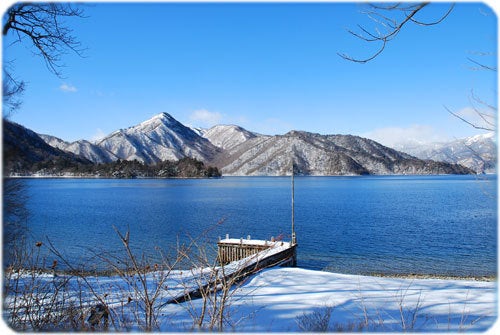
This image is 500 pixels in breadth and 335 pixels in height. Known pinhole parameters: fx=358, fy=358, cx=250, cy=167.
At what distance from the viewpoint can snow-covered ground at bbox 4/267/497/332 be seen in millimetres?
7402

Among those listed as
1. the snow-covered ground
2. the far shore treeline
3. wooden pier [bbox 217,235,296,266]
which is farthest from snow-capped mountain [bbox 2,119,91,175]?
the far shore treeline

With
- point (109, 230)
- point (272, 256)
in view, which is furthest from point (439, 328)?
point (109, 230)

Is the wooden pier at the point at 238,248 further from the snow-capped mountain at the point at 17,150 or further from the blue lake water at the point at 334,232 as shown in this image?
the snow-capped mountain at the point at 17,150

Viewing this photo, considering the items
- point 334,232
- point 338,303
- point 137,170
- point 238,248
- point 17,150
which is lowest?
point 334,232

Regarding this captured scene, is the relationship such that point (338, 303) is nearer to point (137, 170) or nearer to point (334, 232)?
point (334, 232)

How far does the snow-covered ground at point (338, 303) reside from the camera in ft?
24.3

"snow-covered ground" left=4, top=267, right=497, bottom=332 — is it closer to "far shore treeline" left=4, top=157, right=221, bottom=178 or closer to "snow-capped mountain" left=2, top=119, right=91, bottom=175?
"snow-capped mountain" left=2, top=119, right=91, bottom=175

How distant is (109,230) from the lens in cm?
3056

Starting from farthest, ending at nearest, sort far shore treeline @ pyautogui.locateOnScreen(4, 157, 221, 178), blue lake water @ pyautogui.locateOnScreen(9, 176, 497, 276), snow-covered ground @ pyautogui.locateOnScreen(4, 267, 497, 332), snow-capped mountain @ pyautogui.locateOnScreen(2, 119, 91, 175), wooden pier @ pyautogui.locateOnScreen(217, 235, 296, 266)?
far shore treeline @ pyautogui.locateOnScreen(4, 157, 221, 178) < blue lake water @ pyautogui.locateOnScreen(9, 176, 497, 276) < wooden pier @ pyautogui.locateOnScreen(217, 235, 296, 266) < snow-covered ground @ pyautogui.locateOnScreen(4, 267, 497, 332) < snow-capped mountain @ pyautogui.locateOnScreen(2, 119, 91, 175)

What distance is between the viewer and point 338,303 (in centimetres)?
986

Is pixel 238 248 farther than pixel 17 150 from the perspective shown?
Yes

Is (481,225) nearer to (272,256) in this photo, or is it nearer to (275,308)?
(272,256)

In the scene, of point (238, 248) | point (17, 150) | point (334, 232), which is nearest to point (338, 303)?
point (17, 150)

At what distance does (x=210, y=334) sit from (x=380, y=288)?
33.4 feet
